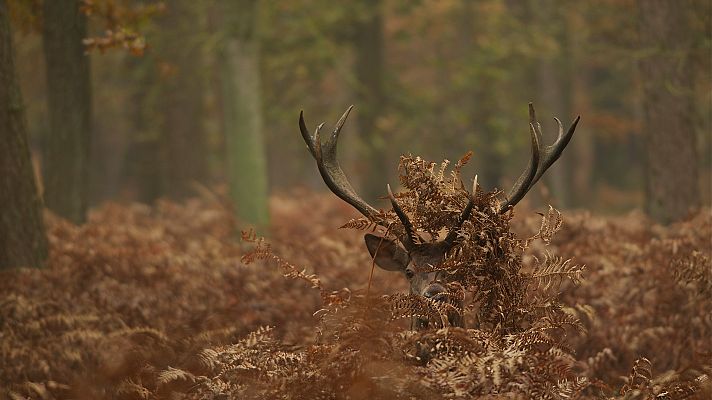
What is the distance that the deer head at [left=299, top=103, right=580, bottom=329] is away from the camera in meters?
5.72

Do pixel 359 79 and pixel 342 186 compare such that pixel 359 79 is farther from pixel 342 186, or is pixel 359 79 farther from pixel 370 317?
pixel 370 317

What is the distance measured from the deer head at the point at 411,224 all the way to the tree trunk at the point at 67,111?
585 cm

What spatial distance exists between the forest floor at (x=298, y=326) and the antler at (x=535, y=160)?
569 mm

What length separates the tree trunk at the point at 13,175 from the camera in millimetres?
8570

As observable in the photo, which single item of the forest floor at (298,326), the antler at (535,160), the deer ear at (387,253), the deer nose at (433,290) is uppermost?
the antler at (535,160)

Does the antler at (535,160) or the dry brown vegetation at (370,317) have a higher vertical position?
the antler at (535,160)

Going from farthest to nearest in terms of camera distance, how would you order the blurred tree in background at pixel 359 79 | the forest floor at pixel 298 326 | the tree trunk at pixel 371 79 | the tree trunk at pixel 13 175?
the tree trunk at pixel 371 79
the blurred tree in background at pixel 359 79
the tree trunk at pixel 13 175
the forest floor at pixel 298 326

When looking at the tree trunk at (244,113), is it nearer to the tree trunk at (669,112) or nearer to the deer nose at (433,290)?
the tree trunk at (669,112)

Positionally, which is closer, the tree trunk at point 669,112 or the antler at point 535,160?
the antler at point 535,160

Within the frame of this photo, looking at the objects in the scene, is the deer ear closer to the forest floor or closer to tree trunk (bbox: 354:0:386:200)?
the forest floor

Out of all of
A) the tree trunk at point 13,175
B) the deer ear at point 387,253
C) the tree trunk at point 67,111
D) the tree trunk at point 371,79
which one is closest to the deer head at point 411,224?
the deer ear at point 387,253

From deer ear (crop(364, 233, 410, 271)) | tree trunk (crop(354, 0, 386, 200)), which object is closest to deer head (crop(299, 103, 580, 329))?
deer ear (crop(364, 233, 410, 271))

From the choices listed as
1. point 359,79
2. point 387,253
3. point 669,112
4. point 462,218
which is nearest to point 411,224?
point 462,218

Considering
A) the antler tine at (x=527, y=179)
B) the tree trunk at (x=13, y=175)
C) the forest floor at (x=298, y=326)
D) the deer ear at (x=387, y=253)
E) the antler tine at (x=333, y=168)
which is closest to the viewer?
the forest floor at (x=298, y=326)
